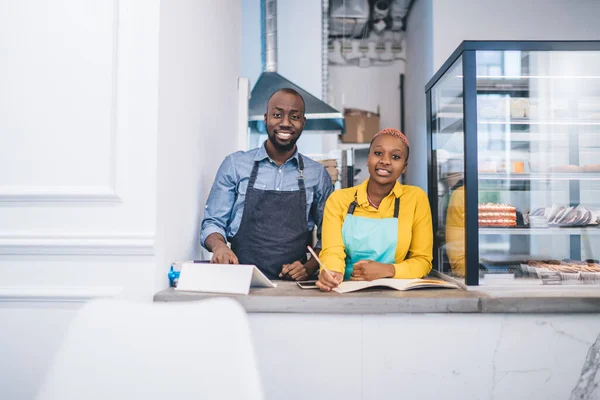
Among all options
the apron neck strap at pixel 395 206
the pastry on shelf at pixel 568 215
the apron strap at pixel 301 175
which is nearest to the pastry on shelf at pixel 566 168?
the pastry on shelf at pixel 568 215

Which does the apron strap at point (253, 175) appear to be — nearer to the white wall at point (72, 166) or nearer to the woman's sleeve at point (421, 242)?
the white wall at point (72, 166)

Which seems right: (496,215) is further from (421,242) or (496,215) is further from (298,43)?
(298,43)

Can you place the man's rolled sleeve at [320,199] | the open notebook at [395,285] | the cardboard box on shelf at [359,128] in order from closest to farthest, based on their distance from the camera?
1. the open notebook at [395,285]
2. the man's rolled sleeve at [320,199]
3. the cardboard box on shelf at [359,128]

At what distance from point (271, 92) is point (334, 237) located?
2.19m

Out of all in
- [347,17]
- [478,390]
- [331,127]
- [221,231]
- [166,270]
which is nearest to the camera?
[478,390]

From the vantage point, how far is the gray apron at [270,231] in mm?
2145

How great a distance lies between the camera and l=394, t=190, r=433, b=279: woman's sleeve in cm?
194

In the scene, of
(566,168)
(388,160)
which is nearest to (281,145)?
(388,160)

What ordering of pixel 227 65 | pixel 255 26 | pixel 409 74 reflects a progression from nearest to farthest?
pixel 227 65 → pixel 255 26 → pixel 409 74

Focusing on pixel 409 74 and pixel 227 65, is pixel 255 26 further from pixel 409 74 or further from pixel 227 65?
pixel 409 74

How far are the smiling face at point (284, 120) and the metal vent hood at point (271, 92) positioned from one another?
1512 mm

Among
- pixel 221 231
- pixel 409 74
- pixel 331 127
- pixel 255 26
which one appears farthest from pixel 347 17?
pixel 221 231

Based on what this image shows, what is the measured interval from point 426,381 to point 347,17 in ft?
16.1

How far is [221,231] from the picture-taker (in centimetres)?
211
